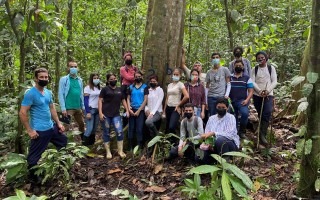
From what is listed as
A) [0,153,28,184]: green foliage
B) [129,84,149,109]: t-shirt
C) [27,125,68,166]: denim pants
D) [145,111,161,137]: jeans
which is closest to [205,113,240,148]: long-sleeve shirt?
[145,111,161,137]: jeans

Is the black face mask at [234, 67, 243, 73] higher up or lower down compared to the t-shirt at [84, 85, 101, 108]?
higher up

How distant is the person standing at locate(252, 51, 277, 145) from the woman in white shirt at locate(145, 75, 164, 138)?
1.94 metres

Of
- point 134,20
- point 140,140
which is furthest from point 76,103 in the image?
point 134,20

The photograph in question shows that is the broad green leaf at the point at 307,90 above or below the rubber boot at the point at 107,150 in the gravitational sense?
above

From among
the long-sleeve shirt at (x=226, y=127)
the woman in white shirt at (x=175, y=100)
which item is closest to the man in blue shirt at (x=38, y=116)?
the woman in white shirt at (x=175, y=100)

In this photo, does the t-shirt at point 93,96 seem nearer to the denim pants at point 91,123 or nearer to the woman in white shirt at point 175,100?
the denim pants at point 91,123

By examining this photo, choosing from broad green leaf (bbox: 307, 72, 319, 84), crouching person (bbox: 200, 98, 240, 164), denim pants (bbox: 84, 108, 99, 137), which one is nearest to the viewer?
broad green leaf (bbox: 307, 72, 319, 84)

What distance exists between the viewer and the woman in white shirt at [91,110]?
7492 mm

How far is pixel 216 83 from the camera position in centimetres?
691

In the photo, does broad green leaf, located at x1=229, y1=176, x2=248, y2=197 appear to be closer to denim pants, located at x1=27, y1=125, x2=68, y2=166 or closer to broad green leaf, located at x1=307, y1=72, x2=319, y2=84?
broad green leaf, located at x1=307, y1=72, x2=319, y2=84

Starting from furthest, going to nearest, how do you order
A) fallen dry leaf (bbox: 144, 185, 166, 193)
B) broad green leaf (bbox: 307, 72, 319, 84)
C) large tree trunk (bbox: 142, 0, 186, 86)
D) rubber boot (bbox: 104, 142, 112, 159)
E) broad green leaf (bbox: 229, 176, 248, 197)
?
large tree trunk (bbox: 142, 0, 186, 86) < rubber boot (bbox: 104, 142, 112, 159) < fallen dry leaf (bbox: 144, 185, 166, 193) < broad green leaf (bbox: 307, 72, 319, 84) < broad green leaf (bbox: 229, 176, 248, 197)

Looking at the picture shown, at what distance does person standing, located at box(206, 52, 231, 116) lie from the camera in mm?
6871

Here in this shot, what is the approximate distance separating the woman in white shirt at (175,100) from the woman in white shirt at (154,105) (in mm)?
185

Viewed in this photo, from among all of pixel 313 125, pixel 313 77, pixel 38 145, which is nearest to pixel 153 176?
pixel 38 145
